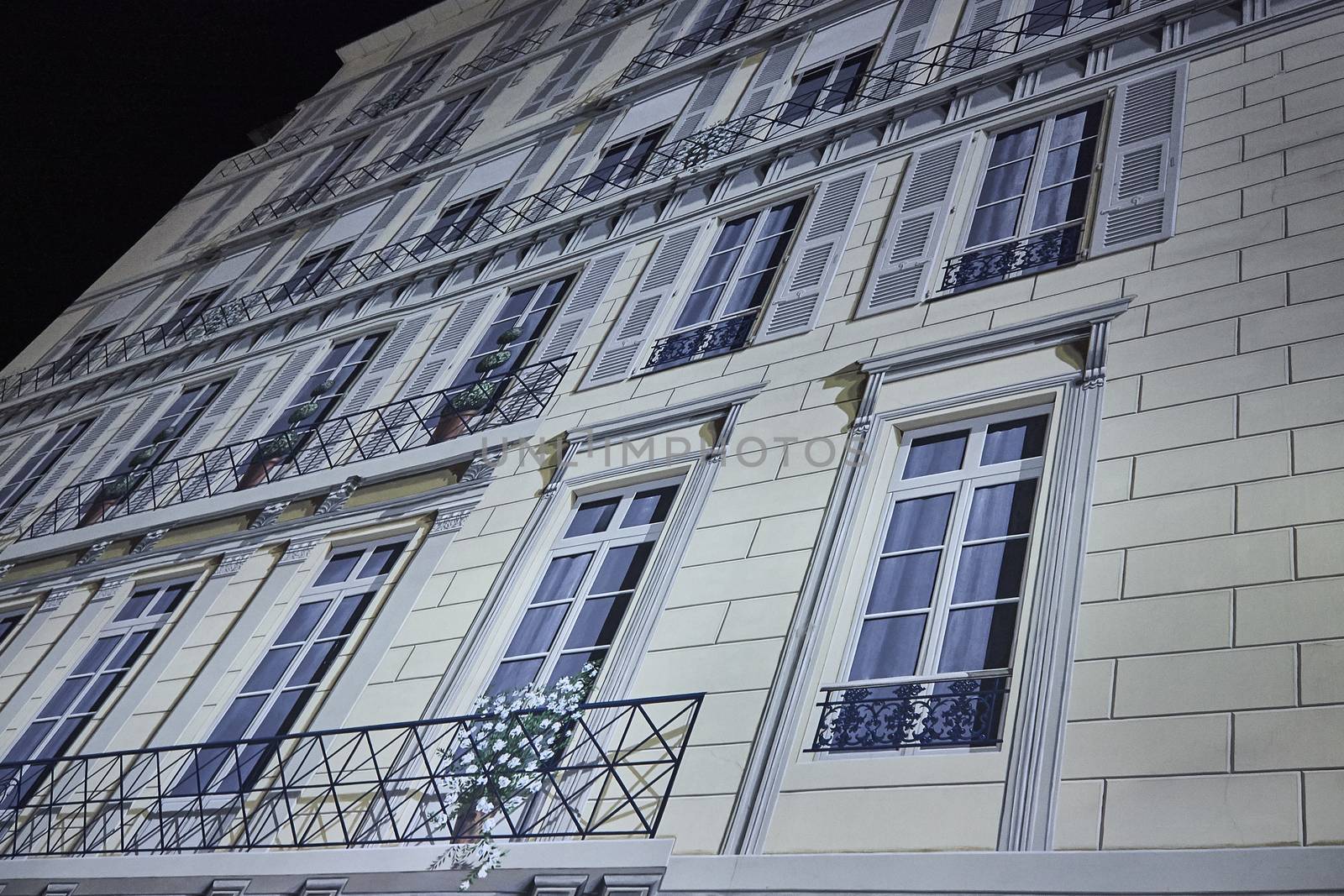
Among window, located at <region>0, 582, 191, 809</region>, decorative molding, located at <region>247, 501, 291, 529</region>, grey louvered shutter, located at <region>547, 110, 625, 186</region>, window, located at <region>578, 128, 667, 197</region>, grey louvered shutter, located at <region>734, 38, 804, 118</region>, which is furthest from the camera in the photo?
grey louvered shutter, located at <region>547, 110, 625, 186</region>

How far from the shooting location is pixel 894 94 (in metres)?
9.89

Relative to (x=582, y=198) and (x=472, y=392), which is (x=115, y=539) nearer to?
(x=472, y=392)

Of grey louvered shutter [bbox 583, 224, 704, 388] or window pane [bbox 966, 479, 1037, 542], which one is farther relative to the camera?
grey louvered shutter [bbox 583, 224, 704, 388]

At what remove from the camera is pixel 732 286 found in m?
8.98

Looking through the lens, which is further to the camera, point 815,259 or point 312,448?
point 312,448

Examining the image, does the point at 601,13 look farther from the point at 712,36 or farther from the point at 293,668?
the point at 293,668

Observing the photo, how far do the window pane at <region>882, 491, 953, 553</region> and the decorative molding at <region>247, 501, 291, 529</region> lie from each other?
552cm

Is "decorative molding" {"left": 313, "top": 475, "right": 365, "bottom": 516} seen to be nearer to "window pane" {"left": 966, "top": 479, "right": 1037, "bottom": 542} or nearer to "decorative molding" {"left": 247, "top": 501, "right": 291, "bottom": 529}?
"decorative molding" {"left": 247, "top": 501, "right": 291, "bottom": 529}

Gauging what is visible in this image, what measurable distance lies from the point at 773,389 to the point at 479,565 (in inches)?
86.7

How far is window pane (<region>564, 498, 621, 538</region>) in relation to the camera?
763 cm

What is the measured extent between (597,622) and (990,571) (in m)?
2.31

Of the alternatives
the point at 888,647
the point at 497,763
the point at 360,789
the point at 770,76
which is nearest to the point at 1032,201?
the point at 888,647

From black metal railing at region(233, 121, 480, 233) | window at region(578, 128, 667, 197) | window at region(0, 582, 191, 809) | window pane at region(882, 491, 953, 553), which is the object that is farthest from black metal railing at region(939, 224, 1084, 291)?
black metal railing at region(233, 121, 480, 233)

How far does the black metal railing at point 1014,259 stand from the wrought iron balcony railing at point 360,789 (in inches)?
133
